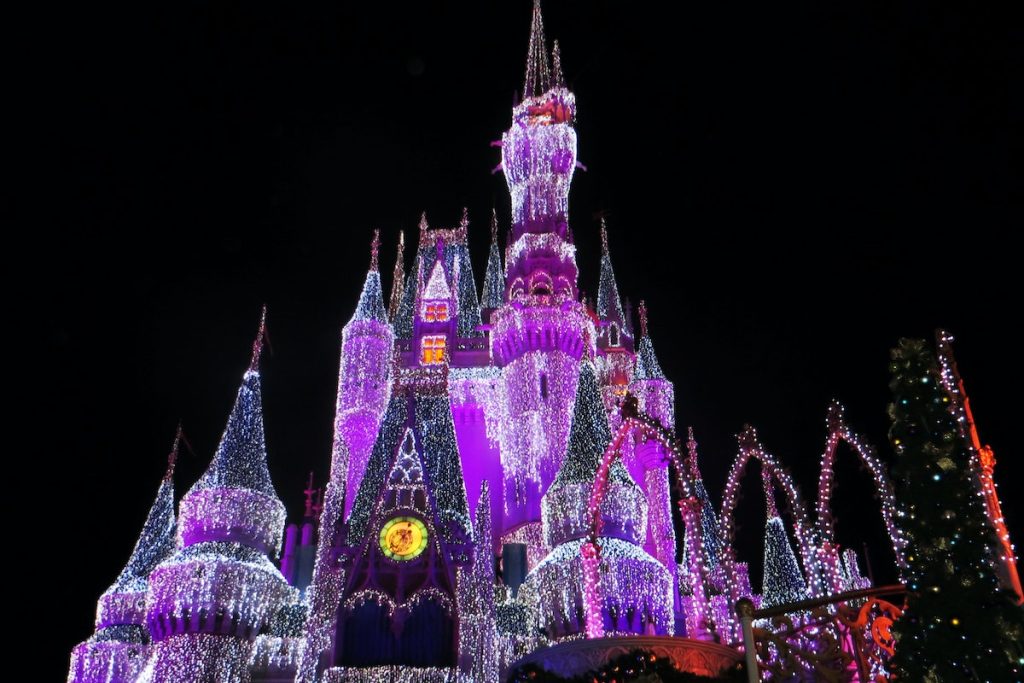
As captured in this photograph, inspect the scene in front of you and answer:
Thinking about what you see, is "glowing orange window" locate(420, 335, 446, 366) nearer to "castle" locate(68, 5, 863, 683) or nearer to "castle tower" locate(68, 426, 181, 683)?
"castle" locate(68, 5, 863, 683)

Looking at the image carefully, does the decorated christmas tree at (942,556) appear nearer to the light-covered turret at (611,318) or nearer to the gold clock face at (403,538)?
the gold clock face at (403,538)

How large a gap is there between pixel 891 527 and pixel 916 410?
575 centimetres

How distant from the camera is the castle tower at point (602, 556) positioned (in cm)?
Result: 2394

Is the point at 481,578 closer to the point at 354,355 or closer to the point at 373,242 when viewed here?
the point at 354,355

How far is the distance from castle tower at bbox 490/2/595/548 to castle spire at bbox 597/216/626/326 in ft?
18.2

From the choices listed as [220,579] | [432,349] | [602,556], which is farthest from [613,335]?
[220,579]

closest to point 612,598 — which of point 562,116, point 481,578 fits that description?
point 481,578

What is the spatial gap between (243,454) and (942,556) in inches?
998

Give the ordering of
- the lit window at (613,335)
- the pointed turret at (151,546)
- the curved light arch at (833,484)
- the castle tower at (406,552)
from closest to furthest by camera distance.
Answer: the curved light arch at (833,484) → the castle tower at (406,552) → the pointed turret at (151,546) → the lit window at (613,335)

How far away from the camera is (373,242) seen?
1553 inches

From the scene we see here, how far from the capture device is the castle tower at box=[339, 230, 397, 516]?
34438mm

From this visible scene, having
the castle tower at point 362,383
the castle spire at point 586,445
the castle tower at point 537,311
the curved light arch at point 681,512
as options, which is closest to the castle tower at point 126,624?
the castle tower at point 362,383

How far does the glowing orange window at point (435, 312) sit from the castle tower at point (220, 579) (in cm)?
1124

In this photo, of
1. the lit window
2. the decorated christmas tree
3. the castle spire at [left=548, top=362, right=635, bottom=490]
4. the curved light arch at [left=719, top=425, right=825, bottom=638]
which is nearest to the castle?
the castle spire at [left=548, top=362, right=635, bottom=490]
